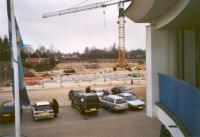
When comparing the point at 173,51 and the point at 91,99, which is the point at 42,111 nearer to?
the point at 91,99

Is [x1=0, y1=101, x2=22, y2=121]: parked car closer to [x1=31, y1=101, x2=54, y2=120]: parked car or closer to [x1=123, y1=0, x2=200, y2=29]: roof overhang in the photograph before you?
[x1=31, y1=101, x2=54, y2=120]: parked car

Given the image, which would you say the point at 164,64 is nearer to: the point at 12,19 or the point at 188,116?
the point at 188,116

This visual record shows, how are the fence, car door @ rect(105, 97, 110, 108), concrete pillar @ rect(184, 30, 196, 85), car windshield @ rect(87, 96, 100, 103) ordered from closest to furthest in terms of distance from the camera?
the fence → concrete pillar @ rect(184, 30, 196, 85) → car windshield @ rect(87, 96, 100, 103) → car door @ rect(105, 97, 110, 108)

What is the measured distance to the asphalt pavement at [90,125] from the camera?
9.96m

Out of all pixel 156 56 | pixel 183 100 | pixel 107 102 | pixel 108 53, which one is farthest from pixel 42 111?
pixel 108 53

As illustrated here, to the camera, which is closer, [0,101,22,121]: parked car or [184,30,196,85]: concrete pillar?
[184,30,196,85]: concrete pillar

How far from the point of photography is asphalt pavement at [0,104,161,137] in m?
9.96

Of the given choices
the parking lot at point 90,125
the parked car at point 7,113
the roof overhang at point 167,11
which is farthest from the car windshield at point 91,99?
the roof overhang at point 167,11

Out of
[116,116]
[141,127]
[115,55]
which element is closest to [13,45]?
[141,127]

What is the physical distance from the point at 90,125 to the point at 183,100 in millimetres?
8236

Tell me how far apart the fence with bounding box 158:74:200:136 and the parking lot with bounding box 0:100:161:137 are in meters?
4.91

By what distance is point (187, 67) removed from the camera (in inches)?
281

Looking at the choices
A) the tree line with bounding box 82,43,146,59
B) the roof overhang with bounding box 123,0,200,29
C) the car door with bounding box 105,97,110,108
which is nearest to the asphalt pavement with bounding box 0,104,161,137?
the car door with bounding box 105,97,110,108

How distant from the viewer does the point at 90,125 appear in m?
11.5
